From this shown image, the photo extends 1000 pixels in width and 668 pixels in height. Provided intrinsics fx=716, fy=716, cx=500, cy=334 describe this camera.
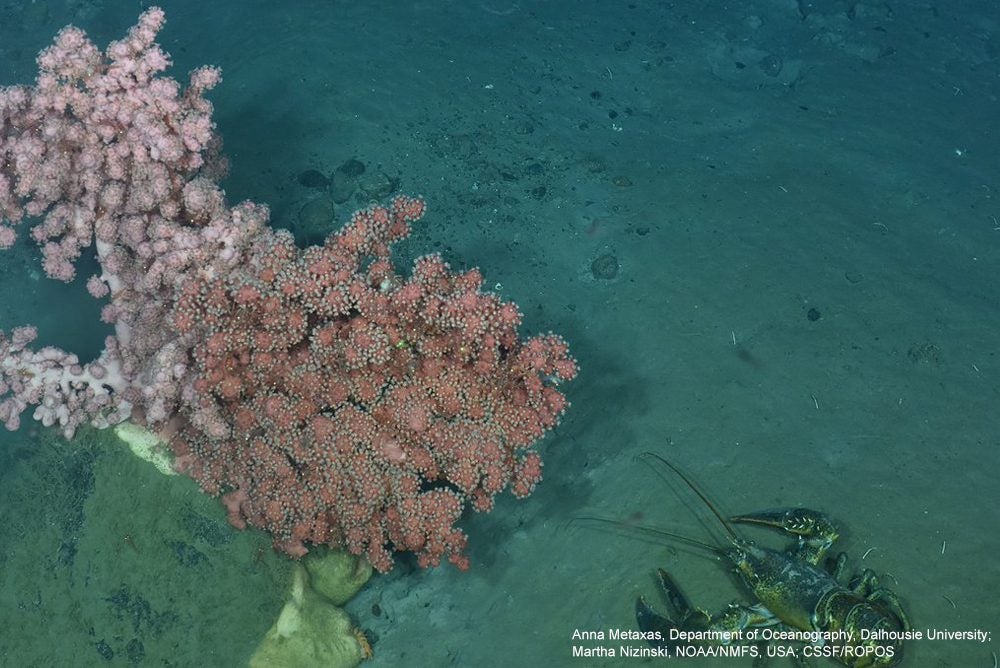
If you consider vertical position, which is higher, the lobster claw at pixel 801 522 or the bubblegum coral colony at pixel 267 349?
the bubblegum coral colony at pixel 267 349

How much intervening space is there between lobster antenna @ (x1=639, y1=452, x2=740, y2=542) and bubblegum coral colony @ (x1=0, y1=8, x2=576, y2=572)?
933 mm

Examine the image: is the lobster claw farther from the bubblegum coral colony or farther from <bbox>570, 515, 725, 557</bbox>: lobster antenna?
the bubblegum coral colony

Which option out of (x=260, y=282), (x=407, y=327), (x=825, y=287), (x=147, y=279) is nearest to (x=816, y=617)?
(x=825, y=287)

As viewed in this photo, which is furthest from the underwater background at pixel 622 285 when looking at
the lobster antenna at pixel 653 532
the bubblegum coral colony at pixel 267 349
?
the bubblegum coral colony at pixel 267 349

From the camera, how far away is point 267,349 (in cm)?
494

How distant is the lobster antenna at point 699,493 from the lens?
517 cm

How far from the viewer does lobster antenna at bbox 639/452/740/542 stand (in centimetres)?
517

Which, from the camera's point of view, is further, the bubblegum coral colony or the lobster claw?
the lobster claw

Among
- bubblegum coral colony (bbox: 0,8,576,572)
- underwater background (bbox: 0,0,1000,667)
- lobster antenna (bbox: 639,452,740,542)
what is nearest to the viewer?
bubblegum coral colony (bbox: 0,8,576,572)

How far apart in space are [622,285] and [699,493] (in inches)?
75.8

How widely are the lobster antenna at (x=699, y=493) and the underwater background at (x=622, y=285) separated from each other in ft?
0.23

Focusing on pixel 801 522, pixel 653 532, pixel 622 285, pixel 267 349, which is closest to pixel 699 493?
pixel 653 532

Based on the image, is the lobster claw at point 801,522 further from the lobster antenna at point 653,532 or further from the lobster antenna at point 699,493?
the lobster antenna at point 653,532

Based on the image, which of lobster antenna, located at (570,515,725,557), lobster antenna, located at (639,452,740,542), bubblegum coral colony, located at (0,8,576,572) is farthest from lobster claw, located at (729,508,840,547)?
bubblegum coral colony, located at (0,8,576,572)
